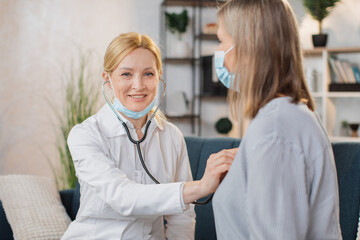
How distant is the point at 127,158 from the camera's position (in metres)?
1.59

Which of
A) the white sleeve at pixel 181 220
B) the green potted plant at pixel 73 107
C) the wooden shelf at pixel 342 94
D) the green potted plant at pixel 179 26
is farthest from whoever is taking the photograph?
the green potted plant at pixel 179 26

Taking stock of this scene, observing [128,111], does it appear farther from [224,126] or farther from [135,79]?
[224,126]

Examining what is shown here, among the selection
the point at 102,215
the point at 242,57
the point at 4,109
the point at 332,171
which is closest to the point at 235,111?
the point at 242,57

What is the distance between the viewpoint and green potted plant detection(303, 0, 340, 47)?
4184 millimetres

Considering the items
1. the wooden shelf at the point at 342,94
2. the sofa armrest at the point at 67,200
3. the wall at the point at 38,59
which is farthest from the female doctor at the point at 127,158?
the wooden shelf at the point at 342,94

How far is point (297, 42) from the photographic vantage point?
1.06 metres

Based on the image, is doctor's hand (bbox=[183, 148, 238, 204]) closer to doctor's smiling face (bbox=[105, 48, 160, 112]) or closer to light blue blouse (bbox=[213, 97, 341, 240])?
light blue blouse (bbox=[213, 97, 341, 240])

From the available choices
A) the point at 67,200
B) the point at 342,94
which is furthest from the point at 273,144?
the point at 342,94

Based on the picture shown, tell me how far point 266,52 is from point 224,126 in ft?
11.3

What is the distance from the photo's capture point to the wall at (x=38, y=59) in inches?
158

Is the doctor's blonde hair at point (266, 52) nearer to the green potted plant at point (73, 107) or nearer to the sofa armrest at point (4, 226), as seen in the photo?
the sofa armrest at point (4, 226)

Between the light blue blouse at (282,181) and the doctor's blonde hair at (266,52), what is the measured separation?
47mm

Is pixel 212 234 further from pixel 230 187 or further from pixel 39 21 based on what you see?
pixel 39 21

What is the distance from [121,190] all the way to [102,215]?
211 mm
